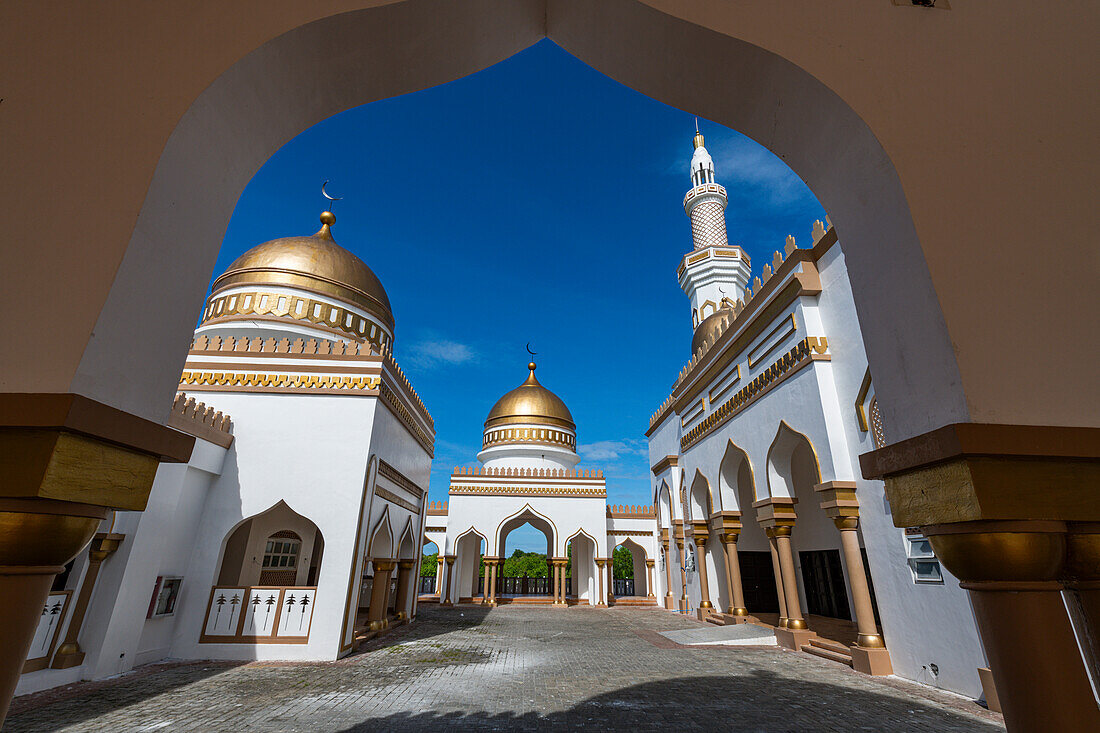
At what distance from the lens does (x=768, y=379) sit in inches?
388

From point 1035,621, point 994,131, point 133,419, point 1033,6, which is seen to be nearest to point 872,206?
point 994,131

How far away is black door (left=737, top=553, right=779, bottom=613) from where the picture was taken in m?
13.3

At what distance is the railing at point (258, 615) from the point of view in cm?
750

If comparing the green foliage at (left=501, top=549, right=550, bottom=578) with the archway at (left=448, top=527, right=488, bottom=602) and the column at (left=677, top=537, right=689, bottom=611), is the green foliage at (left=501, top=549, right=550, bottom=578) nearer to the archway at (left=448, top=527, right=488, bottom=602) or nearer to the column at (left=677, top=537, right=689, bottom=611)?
the archway at (left=448, top=527, right=488, bottom=602)

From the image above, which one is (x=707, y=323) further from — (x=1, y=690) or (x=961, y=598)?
(x=1, y=690)

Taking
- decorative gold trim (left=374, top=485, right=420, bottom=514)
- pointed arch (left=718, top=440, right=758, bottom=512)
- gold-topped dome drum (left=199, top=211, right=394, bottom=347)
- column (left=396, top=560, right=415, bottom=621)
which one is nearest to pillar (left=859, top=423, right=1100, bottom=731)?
decorative gold trim (left=374, top=485, right=420, bottom=514)

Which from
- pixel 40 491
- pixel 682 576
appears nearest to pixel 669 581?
pixel 682 576

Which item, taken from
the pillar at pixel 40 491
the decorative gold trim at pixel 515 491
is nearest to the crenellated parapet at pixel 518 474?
the decorative gold trim at pixel 515 491

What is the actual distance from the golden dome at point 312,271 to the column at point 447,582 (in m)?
9.60

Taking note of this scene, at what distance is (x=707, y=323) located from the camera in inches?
652

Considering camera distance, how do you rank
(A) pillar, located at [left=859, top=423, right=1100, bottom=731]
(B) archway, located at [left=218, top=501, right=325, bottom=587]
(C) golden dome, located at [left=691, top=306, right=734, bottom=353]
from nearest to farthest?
(A) pillar, located at [left=859, top=423, right=1100, bottom=731]
(B) archway, located at [left=218, top=501, right=325, bottom=587]
(C) golden dome, located at [left=691, top=306, right=734, bottom=353]

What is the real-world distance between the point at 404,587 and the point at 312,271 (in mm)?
7957

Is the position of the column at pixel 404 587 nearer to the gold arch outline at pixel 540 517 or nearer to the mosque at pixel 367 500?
the mosque at pixel 367 500

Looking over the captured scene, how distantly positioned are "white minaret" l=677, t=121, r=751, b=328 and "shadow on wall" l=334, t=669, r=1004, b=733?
14766 mm
